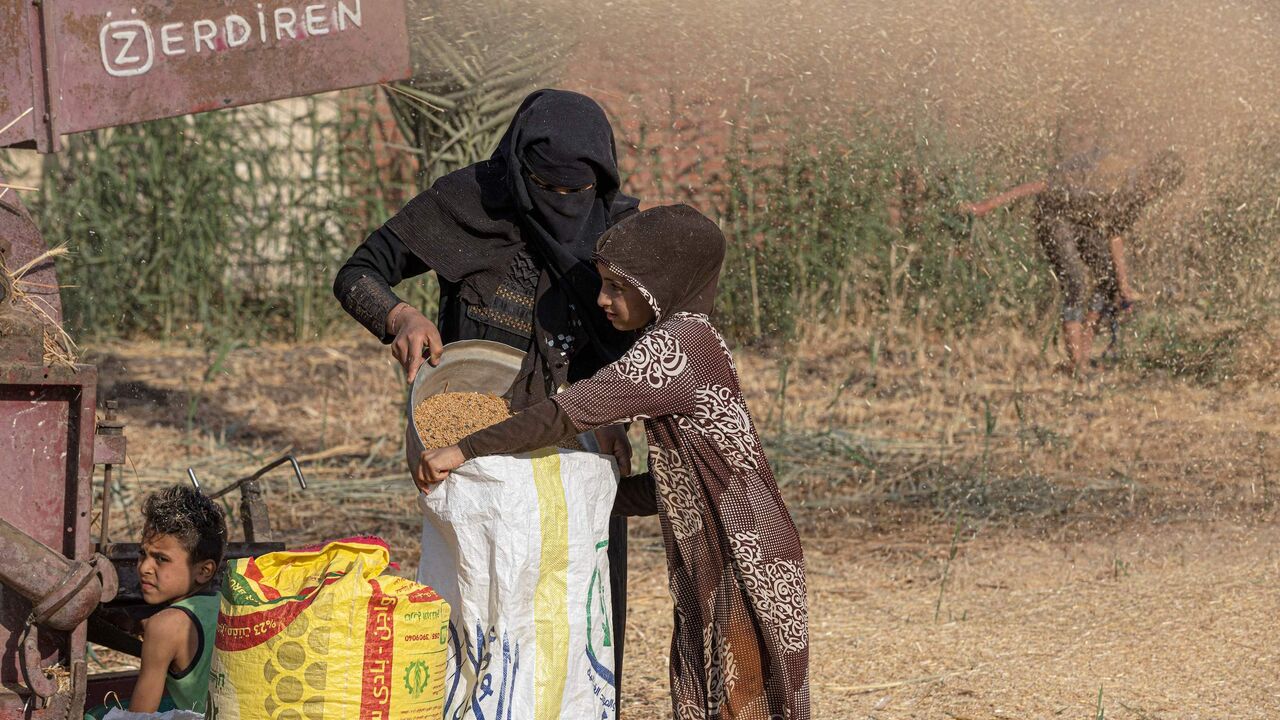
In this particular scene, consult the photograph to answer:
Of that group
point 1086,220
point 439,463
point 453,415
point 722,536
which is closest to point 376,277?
point 453,415

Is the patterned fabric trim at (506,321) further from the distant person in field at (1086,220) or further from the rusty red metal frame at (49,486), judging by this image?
the distant person in field at (1086,220)

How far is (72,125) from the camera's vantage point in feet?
9.32

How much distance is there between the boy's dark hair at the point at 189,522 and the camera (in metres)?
→ 3.08

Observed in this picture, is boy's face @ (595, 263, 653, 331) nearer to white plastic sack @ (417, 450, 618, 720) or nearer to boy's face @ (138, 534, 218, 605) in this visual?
white plastic sack @ (417, 450, 618, 720)

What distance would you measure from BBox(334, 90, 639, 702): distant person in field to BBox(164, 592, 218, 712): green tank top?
0.70m

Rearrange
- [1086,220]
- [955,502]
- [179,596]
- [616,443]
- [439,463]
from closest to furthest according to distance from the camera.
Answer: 1. [439,463]
2. [616,443]
3. [179,596]
4. [955,502]
5. [1086,220]

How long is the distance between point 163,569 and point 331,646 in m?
0.71

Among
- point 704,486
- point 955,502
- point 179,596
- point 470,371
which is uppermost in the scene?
point 470,371

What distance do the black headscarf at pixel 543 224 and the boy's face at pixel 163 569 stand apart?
826 millimetres

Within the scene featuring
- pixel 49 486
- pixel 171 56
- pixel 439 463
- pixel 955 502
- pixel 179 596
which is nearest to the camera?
pixel 439 463

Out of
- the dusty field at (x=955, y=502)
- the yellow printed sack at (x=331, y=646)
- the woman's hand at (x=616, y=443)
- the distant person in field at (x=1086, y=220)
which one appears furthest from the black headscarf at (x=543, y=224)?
the distant person in field at (x=1086, y=220)

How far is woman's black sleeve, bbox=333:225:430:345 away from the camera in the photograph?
→ 2.96m

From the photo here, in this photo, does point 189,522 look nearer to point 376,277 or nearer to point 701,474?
point 376,277

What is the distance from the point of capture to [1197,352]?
23.0ft
